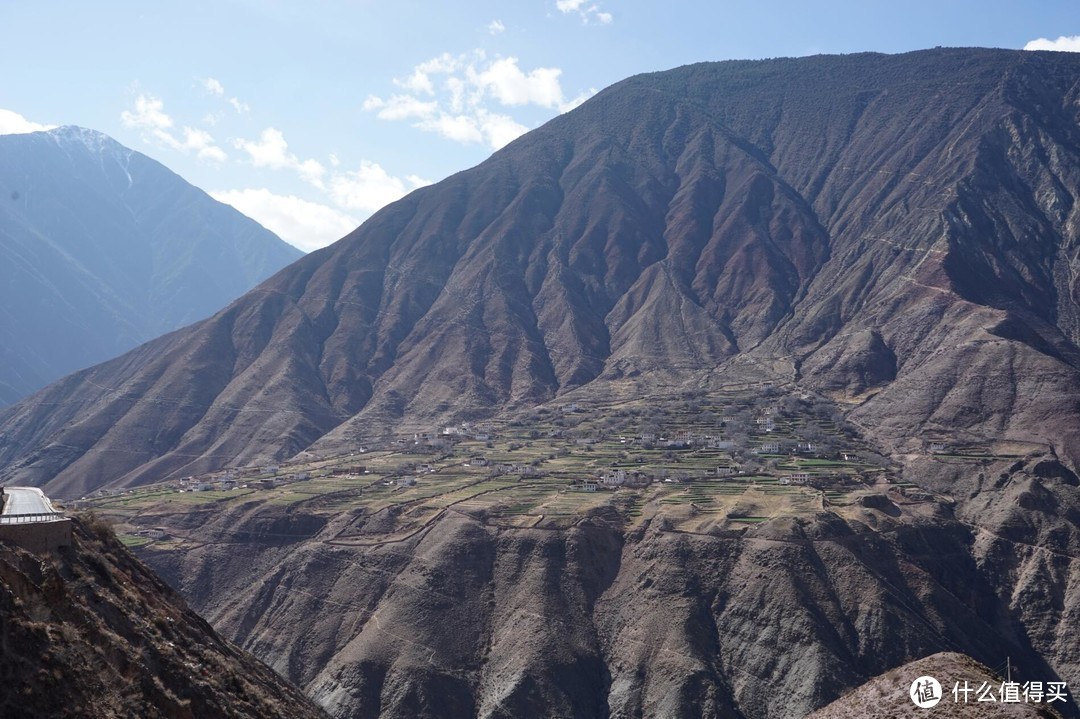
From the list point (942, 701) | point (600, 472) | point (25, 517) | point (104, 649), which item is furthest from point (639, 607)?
point (942, 701)

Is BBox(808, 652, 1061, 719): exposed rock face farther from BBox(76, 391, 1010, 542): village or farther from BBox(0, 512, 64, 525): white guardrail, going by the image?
BBox(76, 391, 1010, 542): village

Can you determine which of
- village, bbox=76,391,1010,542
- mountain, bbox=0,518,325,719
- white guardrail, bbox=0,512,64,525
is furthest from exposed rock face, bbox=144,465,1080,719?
white guardrail, bbox=0,512,64,525

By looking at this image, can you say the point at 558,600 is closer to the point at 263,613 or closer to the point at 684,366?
the point at 263,613

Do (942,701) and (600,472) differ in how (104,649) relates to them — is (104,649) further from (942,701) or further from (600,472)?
(600,472)

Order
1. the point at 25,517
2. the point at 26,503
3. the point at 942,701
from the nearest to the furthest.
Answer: the point at 942,701
the point at 25,517
the point at 26,503

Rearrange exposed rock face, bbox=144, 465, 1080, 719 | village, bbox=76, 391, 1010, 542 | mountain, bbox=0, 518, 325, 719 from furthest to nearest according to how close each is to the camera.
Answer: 1. village, bbox=76, 391, 1010, 542
2. exposed rock face, bbox=144, 465, 1080, 719
3. mountain, bbox=0, 518, 325, 719

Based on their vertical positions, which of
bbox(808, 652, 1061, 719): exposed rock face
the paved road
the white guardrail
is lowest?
bbox(808, 652, 1061, 719): exposed rock face

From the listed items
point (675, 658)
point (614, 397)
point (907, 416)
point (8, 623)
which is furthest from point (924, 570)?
point (614, 397)
